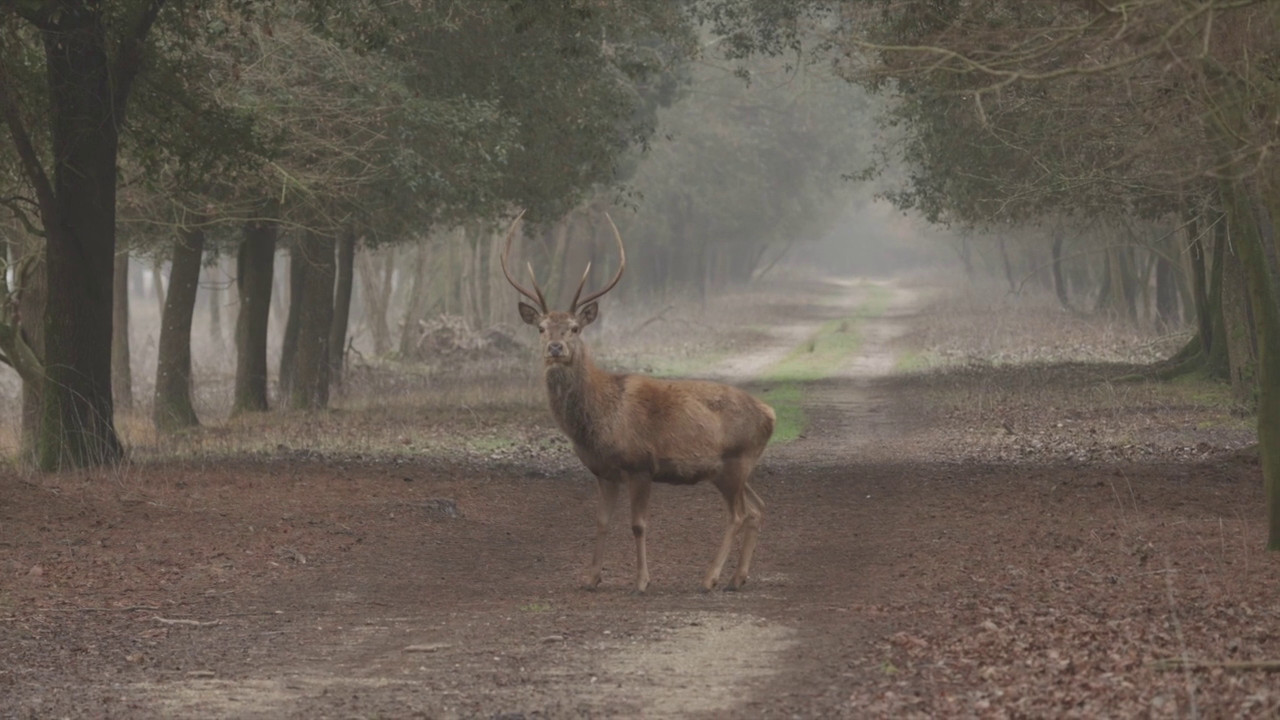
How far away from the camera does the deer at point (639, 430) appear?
12.0 meters

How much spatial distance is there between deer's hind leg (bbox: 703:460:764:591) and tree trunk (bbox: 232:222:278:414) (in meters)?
16.5

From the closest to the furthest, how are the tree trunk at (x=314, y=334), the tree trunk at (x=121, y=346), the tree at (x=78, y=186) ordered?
the tree at (x=78, y=186), the tree trunk at (x=314, y=334), the tree trunk at (x=121, y=346)

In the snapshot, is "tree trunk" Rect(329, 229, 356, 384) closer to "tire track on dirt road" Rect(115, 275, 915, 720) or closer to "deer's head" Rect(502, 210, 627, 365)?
"tire track on dirt road" Rect(115, 275, 915, 720)

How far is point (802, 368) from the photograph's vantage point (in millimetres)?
38938

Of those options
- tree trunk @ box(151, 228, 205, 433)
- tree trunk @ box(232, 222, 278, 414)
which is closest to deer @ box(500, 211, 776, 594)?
tree trunk @ box(151, 228, 205, 433)

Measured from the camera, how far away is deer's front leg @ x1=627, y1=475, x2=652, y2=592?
39.0 feet

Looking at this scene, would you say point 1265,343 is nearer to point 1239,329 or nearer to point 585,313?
point 585,313

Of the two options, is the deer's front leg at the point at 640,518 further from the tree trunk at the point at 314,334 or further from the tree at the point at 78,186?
the tree trunk at the point at 314,334

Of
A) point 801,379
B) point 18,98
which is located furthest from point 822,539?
point 801,379

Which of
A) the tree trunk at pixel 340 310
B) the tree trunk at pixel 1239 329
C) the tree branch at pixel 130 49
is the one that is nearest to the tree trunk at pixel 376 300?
the tree trunk at pixel 340 310

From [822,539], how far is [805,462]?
242 inches

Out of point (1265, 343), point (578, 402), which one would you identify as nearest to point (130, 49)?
point (578, 402)

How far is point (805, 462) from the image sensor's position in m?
20.8

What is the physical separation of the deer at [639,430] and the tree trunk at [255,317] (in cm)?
1618
